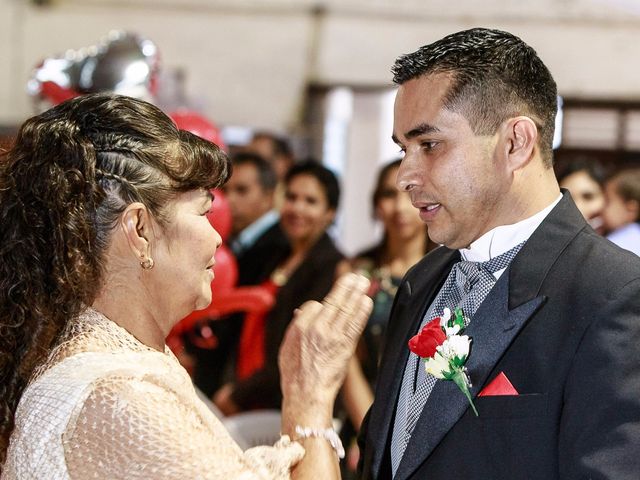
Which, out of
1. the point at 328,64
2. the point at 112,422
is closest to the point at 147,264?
the point at 112,422

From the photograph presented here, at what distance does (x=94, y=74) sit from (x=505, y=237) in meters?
2.32

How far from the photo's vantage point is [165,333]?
6.37 ft

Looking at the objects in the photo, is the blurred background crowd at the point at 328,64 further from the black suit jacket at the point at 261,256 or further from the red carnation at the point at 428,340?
the red carnation at the point at 428,340

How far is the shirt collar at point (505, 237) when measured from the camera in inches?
77.7

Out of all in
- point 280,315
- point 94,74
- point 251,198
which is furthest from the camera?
point 251,198

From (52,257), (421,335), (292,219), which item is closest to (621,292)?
(421,335)

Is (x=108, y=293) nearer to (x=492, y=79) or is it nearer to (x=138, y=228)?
(x=138, y=228)

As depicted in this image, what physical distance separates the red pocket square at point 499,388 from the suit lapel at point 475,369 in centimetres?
1

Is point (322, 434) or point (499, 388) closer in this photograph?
point (499, 388)

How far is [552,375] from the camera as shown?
5.77ft

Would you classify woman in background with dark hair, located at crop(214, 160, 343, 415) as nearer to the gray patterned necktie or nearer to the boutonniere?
the gray patterned necktie

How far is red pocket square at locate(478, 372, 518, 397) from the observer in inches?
70.9

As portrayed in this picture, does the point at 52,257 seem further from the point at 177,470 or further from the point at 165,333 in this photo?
the point at 177,470

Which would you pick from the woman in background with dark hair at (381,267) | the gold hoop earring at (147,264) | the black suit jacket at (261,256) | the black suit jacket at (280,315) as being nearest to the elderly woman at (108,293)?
the gold hoop earring at (147,264)
